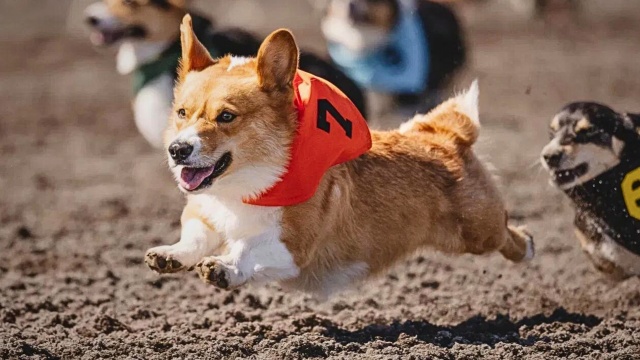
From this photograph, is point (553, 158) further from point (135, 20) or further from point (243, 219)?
point (135, 20)

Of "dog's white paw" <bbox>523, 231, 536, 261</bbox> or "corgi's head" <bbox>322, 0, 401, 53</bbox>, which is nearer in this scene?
"dog's white paw" <bbox>523, 231, 536, 261</bbox>

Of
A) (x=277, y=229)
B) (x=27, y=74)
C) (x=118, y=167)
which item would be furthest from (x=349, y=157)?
(x=27, y=74)

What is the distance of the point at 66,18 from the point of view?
63.1 ft

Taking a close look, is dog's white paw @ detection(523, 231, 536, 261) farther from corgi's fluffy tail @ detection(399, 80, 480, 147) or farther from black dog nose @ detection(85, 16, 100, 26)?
black dog nose @ detection(85, 16, 100, 26)

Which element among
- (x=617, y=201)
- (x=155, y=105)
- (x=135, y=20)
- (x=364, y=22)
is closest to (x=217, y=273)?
(x=617, y=201)

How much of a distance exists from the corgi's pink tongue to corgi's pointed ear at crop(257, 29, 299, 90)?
0.50m

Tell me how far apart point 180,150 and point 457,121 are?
1.99 meters

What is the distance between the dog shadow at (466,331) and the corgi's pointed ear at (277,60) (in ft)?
4.56

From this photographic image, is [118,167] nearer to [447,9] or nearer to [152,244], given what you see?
[152,244]

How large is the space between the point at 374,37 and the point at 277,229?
6040 millimetres

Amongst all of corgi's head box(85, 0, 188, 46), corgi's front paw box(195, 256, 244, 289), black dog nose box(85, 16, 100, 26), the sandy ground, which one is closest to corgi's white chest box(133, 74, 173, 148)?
corgi's head box(85, 0, 188, 46)

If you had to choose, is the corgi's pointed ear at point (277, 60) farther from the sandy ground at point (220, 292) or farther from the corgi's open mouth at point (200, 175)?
the sandy ground at point (220, 292)

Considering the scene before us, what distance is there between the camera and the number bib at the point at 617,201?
19.6ft

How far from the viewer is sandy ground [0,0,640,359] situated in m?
5.34
